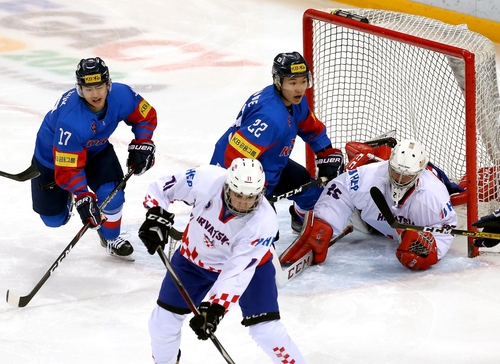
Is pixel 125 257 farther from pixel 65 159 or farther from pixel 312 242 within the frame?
pixel 312 242

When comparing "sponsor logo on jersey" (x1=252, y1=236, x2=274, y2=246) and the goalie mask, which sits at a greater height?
the goalie mask

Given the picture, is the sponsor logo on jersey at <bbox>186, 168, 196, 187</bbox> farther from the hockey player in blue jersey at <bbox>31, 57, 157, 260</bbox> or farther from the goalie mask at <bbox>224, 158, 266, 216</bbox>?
the hockey player in blue jersey at <bbox>31, 57, 157, 260</bbox>

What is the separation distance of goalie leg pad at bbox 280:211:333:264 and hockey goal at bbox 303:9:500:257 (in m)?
0.67

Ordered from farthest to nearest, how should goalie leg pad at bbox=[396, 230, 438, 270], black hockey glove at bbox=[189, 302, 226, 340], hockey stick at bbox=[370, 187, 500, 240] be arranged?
goalie leg pad at bbox=[396, 230, 438, 270] → hockey stick at bbox=[370, 187, 500, 240] → black hockey glove at bbox=[189, 302, 226, 340]

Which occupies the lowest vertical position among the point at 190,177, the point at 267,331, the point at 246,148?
the point at 267,331

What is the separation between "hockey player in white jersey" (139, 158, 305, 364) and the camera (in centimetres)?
315

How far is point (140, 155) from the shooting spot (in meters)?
4.46

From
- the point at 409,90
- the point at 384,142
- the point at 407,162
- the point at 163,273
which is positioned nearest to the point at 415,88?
the point at 409,90

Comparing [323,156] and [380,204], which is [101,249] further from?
[380,204]

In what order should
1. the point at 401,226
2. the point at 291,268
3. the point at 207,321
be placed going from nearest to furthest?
1. the point at 207,321
2. the point at 401,226
3. the point at 291,268

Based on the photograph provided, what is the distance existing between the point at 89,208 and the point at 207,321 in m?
1.26

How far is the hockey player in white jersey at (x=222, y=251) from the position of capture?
10.3 feet

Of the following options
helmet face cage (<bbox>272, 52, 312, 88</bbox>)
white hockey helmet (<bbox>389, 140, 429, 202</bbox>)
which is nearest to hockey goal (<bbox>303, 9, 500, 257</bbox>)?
white hockey helmet (<bbox>389, 140, 429, 202</bbox>)

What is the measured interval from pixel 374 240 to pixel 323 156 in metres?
0.54
